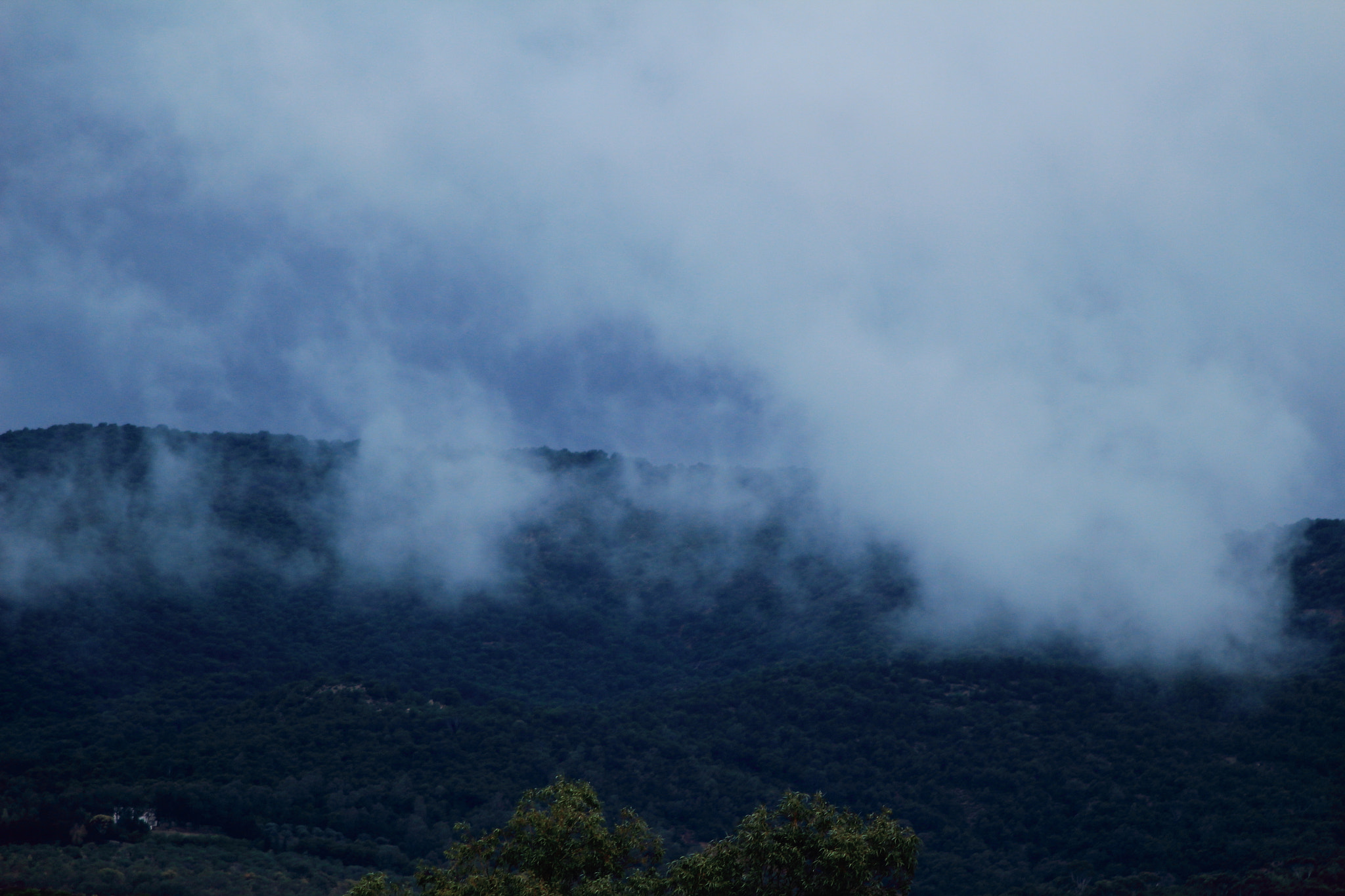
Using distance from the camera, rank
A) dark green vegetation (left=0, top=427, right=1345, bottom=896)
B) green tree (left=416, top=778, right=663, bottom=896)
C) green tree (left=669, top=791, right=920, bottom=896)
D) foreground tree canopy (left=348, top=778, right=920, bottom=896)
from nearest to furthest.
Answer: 1. green tree (left=669, top=791, right=920, bottom=896)
2. foreground tree canopy (left=348, top=778, right=920, bottom=896)
3. green tree (left=416, top=778, right=663, bottom=896)
4. dark green vegetation (left=0, top=427, right=1345, bottom=896)

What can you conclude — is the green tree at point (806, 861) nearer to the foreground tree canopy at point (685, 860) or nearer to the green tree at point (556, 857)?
the foreground tree canopy at point (685, 860)

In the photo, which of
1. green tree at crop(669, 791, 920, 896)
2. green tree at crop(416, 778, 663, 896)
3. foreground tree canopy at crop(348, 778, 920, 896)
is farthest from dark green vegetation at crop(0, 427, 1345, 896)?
green tree at crop(669, 791, 920, 896)

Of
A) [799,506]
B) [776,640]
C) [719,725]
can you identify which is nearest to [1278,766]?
[719,725]

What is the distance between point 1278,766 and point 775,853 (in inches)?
1877

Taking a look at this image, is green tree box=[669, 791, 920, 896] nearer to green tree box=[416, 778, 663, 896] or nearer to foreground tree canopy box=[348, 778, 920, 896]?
foreground tree canopy box=[348, 778, 920, 896]

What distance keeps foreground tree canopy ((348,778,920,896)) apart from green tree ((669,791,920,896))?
0.02m

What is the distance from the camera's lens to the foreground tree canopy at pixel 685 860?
24.5m

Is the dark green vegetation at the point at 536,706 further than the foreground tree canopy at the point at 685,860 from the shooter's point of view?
Yes

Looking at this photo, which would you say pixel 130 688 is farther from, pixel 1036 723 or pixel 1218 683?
pixel 1218 683

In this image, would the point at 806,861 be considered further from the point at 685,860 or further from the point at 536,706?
the point at 536,706

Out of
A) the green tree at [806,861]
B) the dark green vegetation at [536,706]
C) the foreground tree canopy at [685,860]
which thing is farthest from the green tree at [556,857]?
the dark green vegetation at [536,706]

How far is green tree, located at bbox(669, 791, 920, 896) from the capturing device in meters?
24.3

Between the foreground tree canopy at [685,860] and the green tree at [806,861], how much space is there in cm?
2

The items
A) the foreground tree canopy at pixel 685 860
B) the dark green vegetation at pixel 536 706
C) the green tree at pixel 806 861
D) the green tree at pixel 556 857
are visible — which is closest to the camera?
the green tree at pixel 806 861
